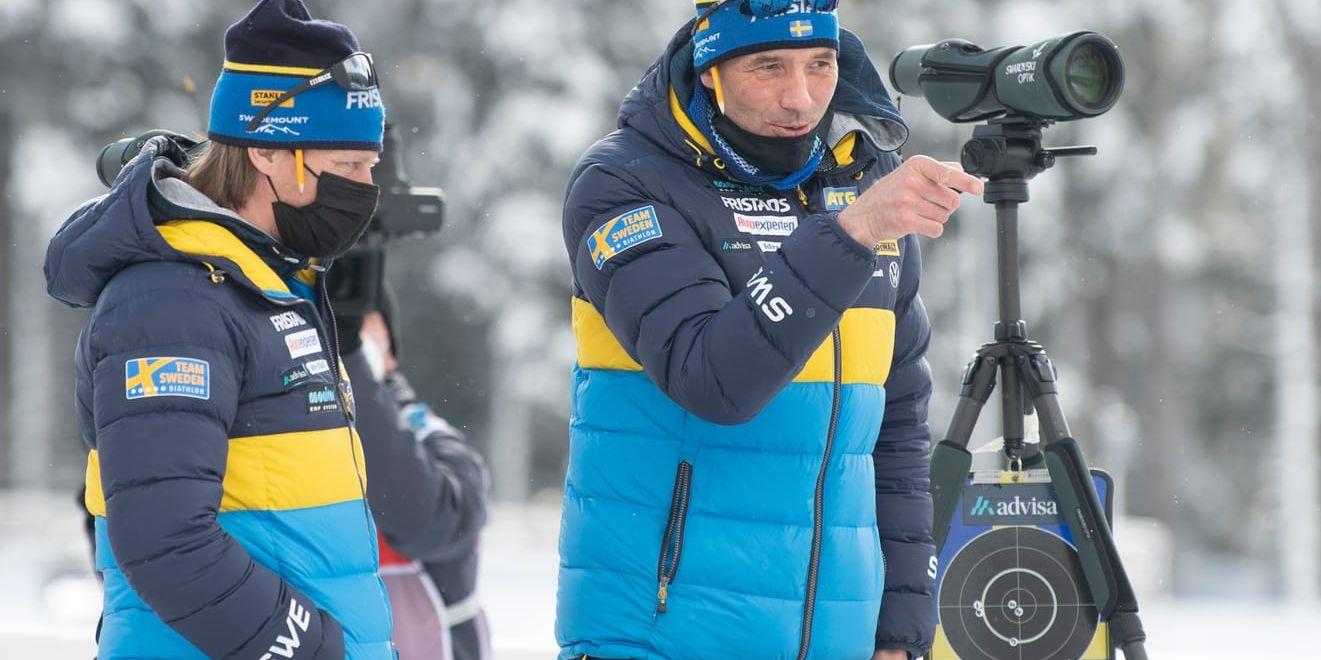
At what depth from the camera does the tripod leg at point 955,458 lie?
2703 millimetres

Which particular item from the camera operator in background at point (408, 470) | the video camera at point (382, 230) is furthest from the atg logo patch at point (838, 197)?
the video camera at point (382, 230)

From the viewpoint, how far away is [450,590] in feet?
11.1

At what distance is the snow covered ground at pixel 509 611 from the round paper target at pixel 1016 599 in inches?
96.7

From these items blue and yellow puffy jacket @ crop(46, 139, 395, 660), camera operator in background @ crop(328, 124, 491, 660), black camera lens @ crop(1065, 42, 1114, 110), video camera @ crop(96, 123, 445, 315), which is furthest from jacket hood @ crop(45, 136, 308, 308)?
black camera lens @ crop(1065, 42, 1114, 110)

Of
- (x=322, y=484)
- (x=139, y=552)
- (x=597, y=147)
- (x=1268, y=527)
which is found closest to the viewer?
(x=139, y=552)

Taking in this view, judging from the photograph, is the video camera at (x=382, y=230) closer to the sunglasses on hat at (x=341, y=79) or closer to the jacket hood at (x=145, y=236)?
the sunglasses on hat at (x=341, y=79)

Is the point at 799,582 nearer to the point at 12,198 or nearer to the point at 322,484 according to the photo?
the point at 322,484

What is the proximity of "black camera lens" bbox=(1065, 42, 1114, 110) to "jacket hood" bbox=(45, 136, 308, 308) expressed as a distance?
123 cm

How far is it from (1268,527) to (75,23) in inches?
582

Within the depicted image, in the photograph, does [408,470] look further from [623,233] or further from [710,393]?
[710,393]

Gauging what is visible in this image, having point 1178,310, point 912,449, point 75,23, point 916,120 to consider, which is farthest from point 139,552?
point 1178,310

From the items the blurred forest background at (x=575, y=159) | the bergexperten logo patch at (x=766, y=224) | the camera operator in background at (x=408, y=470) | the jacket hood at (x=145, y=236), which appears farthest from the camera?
the blurred forest background at (x=575, y=159)

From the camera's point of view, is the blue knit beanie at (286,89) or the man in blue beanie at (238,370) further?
the blue knit beanie at (286,89)

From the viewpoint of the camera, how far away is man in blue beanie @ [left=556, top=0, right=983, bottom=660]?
6.88 feet
